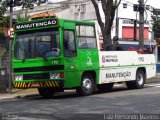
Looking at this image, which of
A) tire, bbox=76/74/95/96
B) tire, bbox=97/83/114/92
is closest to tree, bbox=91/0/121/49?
tire, bbox=97/83/114/92

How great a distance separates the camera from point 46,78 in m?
16.9

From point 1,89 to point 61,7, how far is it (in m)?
43.0

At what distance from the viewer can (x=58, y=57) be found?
16547mm

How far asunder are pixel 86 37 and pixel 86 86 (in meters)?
1.87

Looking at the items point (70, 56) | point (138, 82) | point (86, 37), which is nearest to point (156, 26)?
point (138, 82)

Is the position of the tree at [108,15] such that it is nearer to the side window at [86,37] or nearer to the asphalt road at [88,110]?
the side window at [86,37]

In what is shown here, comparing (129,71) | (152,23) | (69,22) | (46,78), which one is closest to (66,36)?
(69,22)

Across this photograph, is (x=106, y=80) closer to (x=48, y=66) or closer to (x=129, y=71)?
(x=129, y=71)

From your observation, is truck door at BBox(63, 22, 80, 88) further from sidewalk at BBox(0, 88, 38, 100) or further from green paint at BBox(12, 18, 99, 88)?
sidewalk at BBox(0, 88, 38, 100)

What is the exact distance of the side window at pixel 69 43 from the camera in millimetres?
16734

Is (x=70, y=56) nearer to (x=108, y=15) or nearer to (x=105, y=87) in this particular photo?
(x=105, y=87)

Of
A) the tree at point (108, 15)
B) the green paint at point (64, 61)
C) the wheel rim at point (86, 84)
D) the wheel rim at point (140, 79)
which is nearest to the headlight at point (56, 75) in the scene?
the green paint at point (64, 61)

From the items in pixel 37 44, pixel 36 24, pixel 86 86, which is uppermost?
pixel 36 24

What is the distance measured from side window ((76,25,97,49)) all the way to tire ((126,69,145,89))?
3556 millimetres
